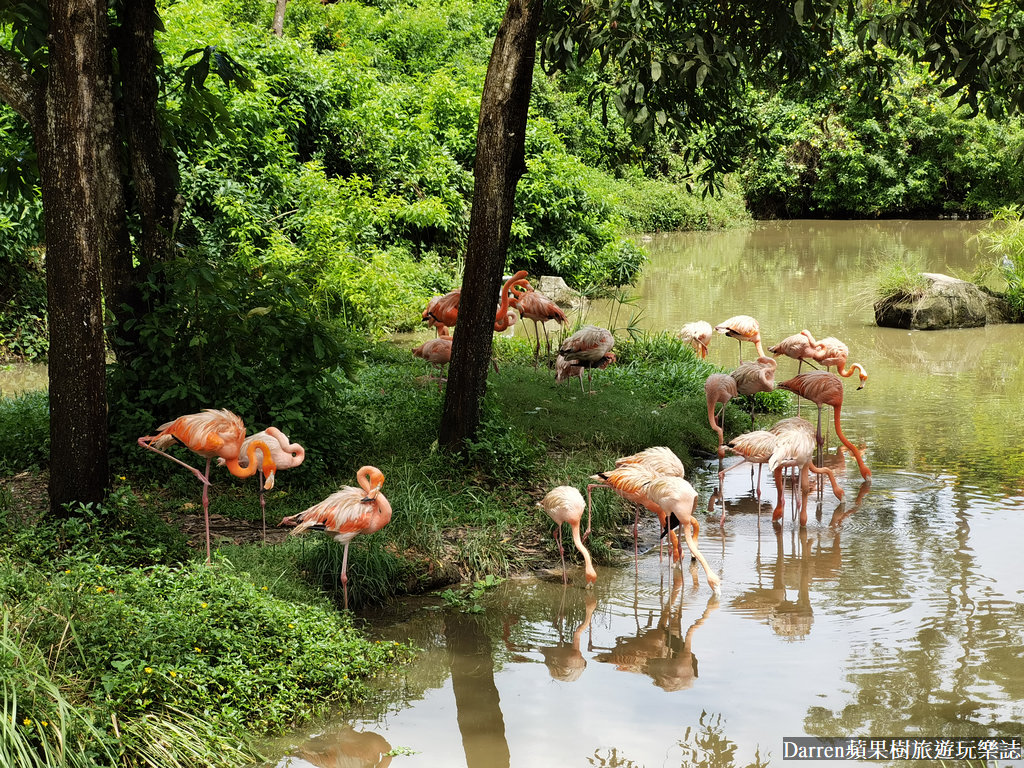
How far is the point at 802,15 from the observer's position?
233 inches

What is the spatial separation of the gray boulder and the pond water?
6.02 metres

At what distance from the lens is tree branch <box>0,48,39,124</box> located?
5645 mm

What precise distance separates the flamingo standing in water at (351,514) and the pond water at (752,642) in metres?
0.52

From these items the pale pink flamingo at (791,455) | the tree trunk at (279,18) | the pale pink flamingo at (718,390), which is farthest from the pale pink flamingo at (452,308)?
the tree trunk at (279,18)

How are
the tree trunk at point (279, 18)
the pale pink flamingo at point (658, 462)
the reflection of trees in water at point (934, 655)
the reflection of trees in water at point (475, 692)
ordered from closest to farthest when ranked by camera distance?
the reflection of trees in water at point (475, 692) < the reflection of trees in water at point (934, 655) < the pale pink flamingo at point (658, 462) < the tree trunk at point (279, 18)

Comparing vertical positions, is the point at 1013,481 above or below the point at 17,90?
below

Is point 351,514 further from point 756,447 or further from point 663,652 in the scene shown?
point 756,447

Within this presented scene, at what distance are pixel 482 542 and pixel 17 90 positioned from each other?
3.93 metres

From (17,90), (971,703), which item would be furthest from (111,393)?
(971,703)

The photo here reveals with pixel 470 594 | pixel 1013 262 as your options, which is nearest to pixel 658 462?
pixel 470 594

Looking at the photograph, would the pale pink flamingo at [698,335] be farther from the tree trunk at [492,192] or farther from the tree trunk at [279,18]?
the tree trunk at [279,18]

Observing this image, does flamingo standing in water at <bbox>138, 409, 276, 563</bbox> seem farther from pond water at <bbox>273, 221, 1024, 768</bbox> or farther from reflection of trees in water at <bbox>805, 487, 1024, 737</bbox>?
reflection of trees in water at <bbox>805, 487, 1024, 737</bbox>

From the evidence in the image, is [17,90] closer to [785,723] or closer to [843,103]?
[785,723]

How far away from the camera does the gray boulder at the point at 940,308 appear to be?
1487 cm
